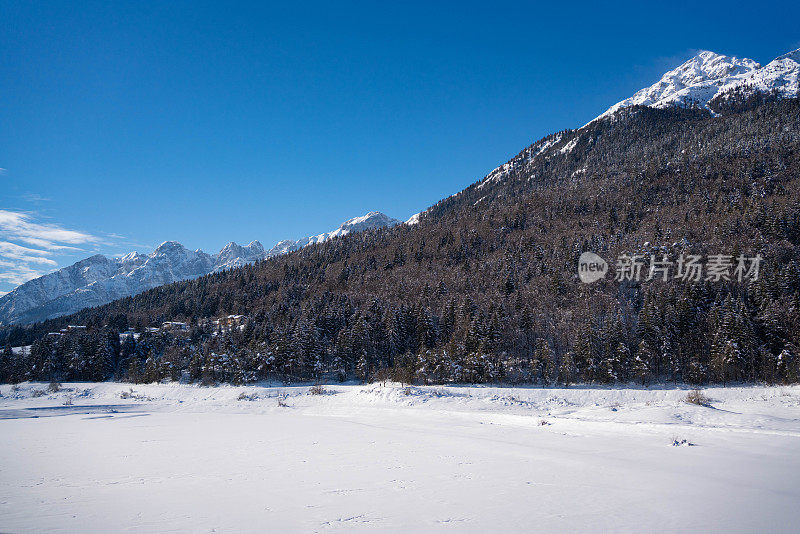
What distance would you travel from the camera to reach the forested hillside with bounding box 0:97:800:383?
56.3 m

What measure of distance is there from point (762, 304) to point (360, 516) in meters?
79.8

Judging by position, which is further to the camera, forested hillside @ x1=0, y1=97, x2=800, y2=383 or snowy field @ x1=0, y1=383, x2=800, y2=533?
forested hillside @ x1=0, y1=97, x2=800, y2=383

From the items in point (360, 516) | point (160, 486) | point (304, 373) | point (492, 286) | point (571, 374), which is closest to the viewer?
point (360, 516)

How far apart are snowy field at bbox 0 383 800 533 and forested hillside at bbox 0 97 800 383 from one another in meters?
40.0

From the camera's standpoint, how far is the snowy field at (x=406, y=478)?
720cm

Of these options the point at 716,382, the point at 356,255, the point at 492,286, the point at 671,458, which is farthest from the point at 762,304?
the point at 356,255

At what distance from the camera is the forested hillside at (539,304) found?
185 feet

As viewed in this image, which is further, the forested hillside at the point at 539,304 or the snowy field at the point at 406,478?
the forested hillside at the point at 539,304

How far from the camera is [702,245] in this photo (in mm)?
89312

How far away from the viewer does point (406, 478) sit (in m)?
10.2

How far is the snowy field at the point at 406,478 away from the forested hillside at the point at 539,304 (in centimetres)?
3998

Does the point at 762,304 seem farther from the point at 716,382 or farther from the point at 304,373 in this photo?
the point at 304,373

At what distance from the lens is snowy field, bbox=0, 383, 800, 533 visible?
7195 millimetres

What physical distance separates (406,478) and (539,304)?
77.4 m
